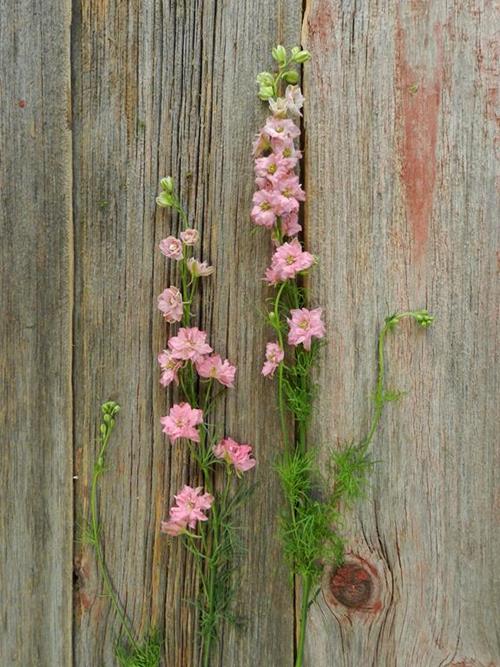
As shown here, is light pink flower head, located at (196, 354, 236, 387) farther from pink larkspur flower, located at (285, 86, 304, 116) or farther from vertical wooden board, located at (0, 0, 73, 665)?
pink larkspur flower, located at (285, 86, 304, 116)

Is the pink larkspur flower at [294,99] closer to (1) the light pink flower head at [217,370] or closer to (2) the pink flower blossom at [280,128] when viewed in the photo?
(2) the pink flower blossom at [280,128]

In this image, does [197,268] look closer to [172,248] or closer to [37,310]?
[172,248]

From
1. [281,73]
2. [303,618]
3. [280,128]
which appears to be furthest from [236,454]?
[281,73]

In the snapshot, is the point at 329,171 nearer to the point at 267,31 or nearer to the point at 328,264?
the point at 328,264

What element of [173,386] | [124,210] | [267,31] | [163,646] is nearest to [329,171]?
[267,31]

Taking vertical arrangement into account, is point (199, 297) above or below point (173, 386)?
above


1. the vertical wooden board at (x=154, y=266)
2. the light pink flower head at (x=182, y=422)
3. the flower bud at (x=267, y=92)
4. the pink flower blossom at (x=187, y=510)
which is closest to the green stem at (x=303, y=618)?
the vertical wooden board at (x=154, y=266)
